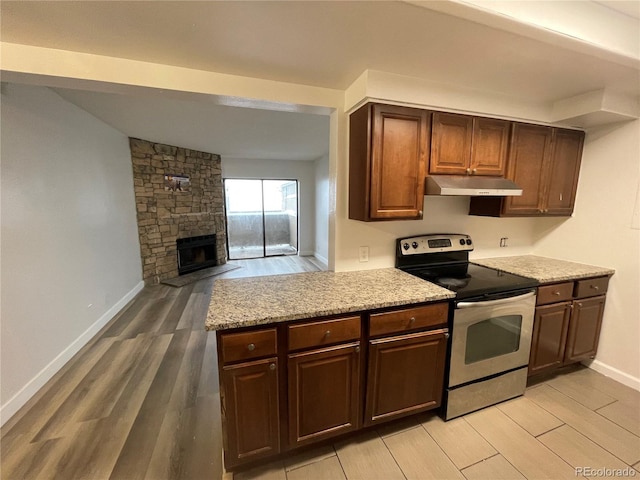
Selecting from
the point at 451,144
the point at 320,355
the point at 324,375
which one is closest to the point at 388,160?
the point at 451,144

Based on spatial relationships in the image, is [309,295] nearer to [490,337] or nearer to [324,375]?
[324,375]

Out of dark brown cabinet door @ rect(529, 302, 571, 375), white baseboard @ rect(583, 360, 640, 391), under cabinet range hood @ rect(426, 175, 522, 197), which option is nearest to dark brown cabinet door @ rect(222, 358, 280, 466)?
under cabinet range hood @ rect(426, 175, 522, 197)

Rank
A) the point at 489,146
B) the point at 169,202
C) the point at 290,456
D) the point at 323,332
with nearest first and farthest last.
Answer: the point at 323,332, the point at 290,456, the point at 489,146, the point at 169,202

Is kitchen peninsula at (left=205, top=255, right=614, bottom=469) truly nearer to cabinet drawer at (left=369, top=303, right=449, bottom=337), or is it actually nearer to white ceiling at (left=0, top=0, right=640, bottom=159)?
cabinet drawer at (left=369, top=303, right=449, bottom=337)

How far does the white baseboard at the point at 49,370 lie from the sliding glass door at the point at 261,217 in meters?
3.55

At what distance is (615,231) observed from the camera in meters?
2.31

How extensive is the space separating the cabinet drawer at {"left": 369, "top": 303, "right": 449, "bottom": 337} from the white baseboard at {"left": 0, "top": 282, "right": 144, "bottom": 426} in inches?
101

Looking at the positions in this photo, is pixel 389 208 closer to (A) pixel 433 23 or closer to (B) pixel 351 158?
(B) pixel 351 158

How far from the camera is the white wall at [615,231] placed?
7.27ft

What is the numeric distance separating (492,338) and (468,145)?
1.42 meters

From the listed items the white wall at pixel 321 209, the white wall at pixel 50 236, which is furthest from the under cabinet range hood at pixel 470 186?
the white wall at pixel 321 209

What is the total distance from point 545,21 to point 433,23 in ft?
2.00

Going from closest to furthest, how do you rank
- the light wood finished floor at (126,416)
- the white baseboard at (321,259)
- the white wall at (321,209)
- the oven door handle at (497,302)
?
the light wood finished floor at (126,416) → the oven door handle at (497,302) → the white wall at (321,209) → the white baseboard at (321,259)

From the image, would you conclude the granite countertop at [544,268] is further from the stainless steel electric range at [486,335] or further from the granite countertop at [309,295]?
the granite countertop at [309,295]
